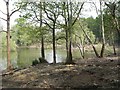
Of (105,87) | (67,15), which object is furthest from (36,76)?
(67,15)

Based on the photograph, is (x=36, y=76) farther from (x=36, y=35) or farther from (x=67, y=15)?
(x=36, y=35)

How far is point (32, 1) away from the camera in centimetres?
2220

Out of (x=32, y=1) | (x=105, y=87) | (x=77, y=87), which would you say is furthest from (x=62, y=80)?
(x=32, y=1)

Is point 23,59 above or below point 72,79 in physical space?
above

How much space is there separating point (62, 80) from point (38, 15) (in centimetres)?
1113

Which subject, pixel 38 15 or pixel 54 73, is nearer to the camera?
pixel 54 73

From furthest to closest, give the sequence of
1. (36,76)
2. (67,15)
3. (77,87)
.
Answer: (67,15) → (36,76) → (77,87)

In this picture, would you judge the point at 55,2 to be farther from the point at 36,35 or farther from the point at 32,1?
the point at 36,35

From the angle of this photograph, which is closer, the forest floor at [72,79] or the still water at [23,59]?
the forest floor at [72,79]

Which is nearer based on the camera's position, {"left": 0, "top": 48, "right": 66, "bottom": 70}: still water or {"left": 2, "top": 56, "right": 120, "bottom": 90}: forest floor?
{"left": 2, "top": 56, "right": 120, "bottom": 90}: forest floor

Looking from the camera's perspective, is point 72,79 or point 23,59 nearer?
point 72,79

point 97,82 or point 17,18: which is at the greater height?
point 17,18

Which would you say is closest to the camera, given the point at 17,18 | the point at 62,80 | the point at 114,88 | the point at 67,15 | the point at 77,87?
the point at 114,88

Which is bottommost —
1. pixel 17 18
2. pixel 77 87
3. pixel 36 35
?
pixel 77 87
